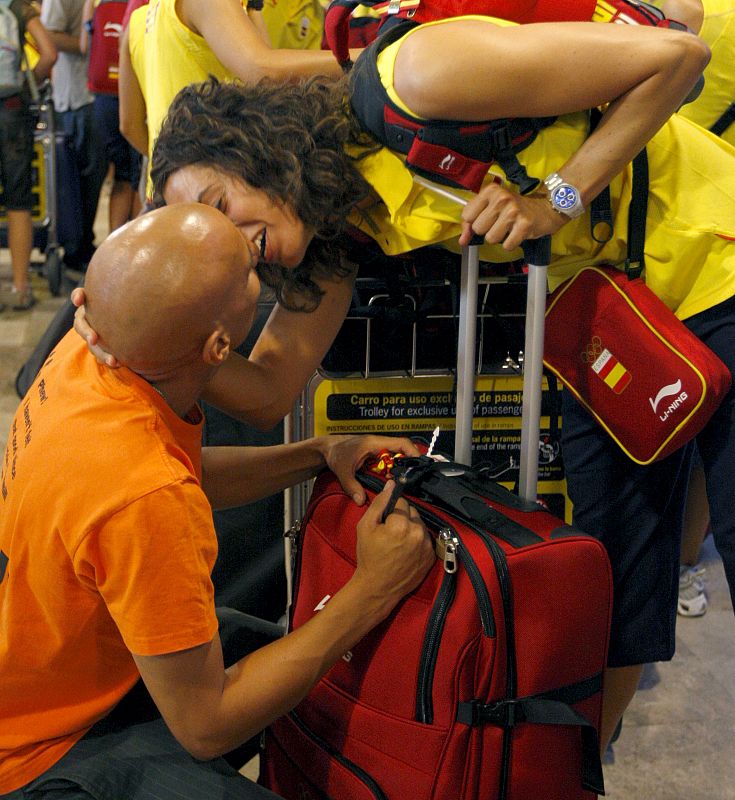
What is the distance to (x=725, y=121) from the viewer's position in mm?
2072

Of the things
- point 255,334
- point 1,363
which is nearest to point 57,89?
A: point 1,363

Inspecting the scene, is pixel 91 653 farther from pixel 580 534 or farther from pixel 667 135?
pixel 667 135

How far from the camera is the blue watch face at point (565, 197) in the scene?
1295 mm

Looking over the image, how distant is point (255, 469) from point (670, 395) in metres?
0.62

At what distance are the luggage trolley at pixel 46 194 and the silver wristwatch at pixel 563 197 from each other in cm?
380

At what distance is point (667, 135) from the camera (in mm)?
1427

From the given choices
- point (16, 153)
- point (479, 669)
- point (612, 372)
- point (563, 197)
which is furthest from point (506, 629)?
point (16, 153)

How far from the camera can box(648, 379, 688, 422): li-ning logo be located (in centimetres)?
136

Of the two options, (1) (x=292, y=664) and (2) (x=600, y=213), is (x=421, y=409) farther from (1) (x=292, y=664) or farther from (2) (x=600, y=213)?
Result: (1) (x=292, y=664)

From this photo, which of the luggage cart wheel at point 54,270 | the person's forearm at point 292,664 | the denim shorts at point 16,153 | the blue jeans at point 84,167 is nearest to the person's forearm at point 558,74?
the person's forearm at point 292,664

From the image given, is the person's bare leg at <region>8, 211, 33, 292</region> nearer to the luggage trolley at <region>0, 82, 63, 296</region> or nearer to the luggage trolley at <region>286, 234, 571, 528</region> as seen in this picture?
the luggage trolley at <region>0, 82, 63, 296</region>

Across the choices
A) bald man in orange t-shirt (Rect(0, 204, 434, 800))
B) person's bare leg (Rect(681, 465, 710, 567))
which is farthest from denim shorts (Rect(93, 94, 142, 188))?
bald man in orange t-shirt (Rect(0, 204, 434, 800))

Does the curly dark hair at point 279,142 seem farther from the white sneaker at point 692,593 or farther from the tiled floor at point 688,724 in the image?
the white sneaker at point 692,593

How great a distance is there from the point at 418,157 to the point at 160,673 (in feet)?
2.32
